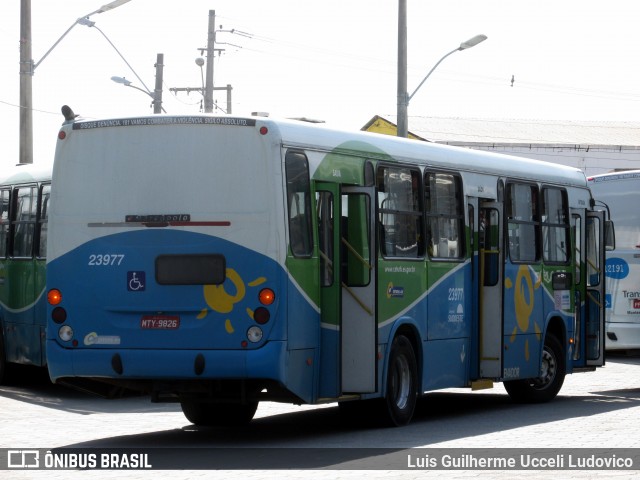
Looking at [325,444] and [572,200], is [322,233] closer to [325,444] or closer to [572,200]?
[325,444]

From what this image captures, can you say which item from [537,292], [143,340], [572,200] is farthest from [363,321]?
[572,200]

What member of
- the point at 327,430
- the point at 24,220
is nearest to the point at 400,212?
the point at 327,430

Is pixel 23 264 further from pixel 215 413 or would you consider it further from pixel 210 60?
pixel 210 60

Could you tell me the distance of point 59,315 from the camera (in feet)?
45.1

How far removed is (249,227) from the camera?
43.1ft

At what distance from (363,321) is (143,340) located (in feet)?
7.39

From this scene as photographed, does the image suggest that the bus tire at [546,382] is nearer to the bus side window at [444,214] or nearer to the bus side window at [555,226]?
the bus side window at [555,226]

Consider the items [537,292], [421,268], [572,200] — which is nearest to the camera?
[421,268]

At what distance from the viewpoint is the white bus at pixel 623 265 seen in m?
24.5

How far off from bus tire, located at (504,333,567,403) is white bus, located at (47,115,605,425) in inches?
133

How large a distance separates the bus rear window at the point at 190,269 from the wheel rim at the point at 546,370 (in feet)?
23.3

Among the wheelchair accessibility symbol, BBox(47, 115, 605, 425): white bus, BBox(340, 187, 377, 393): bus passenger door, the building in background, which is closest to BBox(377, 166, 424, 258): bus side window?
BBox(47, 115, 605, 425): white bus

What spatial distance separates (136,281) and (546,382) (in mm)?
7530

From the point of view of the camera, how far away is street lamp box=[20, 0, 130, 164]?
26906 mm
